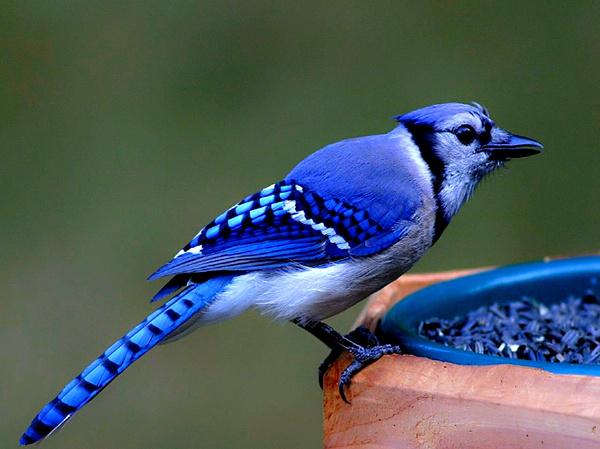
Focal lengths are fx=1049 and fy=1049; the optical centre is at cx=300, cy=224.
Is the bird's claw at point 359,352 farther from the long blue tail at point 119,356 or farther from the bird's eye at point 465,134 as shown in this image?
the bird's eye at point 465,134

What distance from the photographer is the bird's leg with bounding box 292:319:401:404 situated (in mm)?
2131

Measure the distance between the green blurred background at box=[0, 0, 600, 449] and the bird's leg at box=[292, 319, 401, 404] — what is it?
2.11 meters

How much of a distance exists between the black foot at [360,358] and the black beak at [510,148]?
1.95 ft

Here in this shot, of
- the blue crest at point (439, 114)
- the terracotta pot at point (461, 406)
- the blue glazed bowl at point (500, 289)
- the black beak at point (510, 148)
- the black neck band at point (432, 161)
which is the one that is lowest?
the blue glazed bowl at point (500, 289)

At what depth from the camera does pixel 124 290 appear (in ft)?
15.3

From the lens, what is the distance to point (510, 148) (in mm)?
2553

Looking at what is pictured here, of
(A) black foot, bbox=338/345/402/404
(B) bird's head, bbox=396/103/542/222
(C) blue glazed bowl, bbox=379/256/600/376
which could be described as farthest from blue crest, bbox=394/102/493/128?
(A) black foot, bbox=338/345/402/404

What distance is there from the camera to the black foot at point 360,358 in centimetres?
211

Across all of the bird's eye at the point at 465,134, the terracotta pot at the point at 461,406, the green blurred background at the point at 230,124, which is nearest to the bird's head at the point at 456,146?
the bird's eye at the point at 465,134

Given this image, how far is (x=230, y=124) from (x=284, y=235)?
2.65 m

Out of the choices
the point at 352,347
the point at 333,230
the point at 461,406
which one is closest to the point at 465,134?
the point at 333,230

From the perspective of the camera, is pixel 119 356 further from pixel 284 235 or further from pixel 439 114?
pixel 439 114

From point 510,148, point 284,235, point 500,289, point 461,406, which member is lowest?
point 500,289

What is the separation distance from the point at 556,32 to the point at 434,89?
0.66 metres
